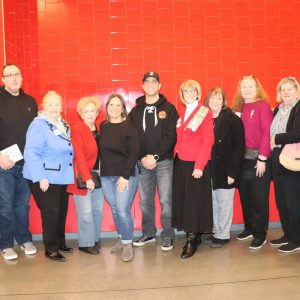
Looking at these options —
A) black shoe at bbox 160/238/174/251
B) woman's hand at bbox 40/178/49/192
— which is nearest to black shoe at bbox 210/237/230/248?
black shoe at bbox 160/238/174/251

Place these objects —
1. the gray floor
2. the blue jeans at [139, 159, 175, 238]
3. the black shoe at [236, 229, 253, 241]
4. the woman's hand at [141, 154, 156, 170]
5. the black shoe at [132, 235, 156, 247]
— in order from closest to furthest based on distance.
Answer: the gray floor, the woman's hand at [141, 154, 156, 170], the blue jeans at [139, 159, 175, 238], the black shoe at [132, 235, 156, 247], the black shoe at [236, 229, 253, 241]

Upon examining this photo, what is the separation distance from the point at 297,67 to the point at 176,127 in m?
2.40

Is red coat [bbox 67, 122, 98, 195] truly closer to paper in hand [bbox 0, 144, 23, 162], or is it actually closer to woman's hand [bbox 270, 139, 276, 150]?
paper in hand [bbox 0, 144, 23, 162]

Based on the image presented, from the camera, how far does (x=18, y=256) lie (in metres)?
3.61

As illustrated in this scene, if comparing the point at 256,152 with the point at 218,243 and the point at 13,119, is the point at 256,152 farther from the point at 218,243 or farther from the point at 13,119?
the point at 13,119

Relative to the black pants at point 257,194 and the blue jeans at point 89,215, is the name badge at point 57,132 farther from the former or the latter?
the black pants at point 257,194

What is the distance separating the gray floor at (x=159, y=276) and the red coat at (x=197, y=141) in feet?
2.78

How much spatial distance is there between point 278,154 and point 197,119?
81 centimetres

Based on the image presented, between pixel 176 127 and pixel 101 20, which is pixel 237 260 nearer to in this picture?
pixel 176 127

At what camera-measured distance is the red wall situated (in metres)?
4.88

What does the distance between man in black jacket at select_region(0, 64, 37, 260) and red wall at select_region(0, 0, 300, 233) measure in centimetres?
139

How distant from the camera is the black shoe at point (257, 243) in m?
3.64

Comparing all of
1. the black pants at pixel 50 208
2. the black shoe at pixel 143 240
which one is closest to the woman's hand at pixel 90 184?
the black pants at pixel 50 208

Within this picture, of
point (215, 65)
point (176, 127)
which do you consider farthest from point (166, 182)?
point (215, 65)
